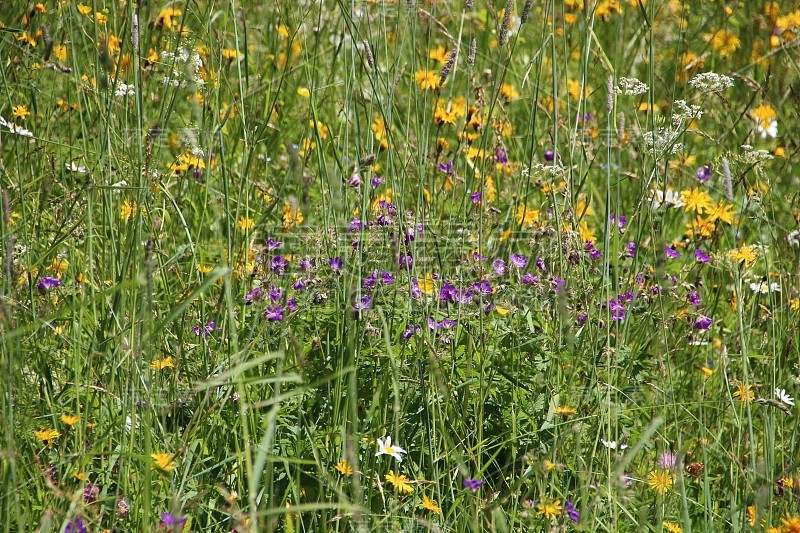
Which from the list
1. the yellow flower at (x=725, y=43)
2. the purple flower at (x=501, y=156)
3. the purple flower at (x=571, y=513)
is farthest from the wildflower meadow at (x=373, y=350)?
the yellow flower at (x=725, y=43)

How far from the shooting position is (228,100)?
10.0 feet

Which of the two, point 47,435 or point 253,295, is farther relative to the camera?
point 253,295

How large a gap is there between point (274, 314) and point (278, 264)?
0.71ft

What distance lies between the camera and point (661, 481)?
1.56 metres

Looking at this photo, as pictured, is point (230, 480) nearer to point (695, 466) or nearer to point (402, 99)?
point (695, 466)

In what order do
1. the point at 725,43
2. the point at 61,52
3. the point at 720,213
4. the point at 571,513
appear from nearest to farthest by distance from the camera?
1. the point at 571,513
2. the point at 720,213
3. the point at 61,52
4. the point at 725,43

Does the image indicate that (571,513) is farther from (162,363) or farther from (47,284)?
(47,284)

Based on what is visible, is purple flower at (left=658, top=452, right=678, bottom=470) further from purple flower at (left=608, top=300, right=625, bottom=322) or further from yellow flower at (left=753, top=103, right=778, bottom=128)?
yellow flower at (left=753, top=103, right=778, bottom=128)

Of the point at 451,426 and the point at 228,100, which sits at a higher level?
the point at 228,100

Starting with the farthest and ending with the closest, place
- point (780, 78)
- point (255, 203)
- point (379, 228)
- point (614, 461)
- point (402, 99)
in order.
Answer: point (780, 78) < point (402, 99) < point (255, 203) < point (379, 228) < point (614, 461)

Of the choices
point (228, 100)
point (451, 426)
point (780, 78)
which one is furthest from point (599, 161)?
point (451, 426)

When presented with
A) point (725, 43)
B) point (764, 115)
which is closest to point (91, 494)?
point (764, 115)

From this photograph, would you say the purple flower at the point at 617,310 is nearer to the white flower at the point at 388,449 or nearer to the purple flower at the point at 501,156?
the white flower at the point at 388,449

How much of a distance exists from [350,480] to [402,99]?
2088 millimetres
